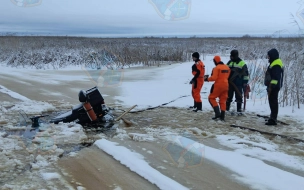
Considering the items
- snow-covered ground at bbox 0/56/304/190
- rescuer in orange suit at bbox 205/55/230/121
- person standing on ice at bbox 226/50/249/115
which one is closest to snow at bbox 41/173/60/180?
snow-covered ground at bbox 0/56/304/190

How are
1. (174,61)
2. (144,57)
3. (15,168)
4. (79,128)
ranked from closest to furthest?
(15,168)
(79,128)
(144,57)
(174,61)

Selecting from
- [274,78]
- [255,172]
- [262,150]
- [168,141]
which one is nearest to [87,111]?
[168,141]

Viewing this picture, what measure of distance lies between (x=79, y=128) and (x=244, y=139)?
3521 mm

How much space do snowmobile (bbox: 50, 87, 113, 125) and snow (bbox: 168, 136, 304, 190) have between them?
2820 millimetres

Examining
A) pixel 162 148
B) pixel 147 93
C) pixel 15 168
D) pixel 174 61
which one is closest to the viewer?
pixel 15 168

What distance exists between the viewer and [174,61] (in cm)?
2820

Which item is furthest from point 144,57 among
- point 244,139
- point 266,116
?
point 244,139

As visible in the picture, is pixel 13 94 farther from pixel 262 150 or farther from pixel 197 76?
pixel 262 150

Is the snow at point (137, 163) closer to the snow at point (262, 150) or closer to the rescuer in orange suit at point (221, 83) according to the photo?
the snow at point (262, 150)

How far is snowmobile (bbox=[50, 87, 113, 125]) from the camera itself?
24.7ft

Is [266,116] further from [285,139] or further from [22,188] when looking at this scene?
[22,188]

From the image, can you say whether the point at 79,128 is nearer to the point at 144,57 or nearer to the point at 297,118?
the point at 297,118

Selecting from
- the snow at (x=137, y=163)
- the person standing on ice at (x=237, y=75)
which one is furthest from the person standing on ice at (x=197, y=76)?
the snow at (x=137, y=163)

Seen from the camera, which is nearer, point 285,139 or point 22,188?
point 22,188
